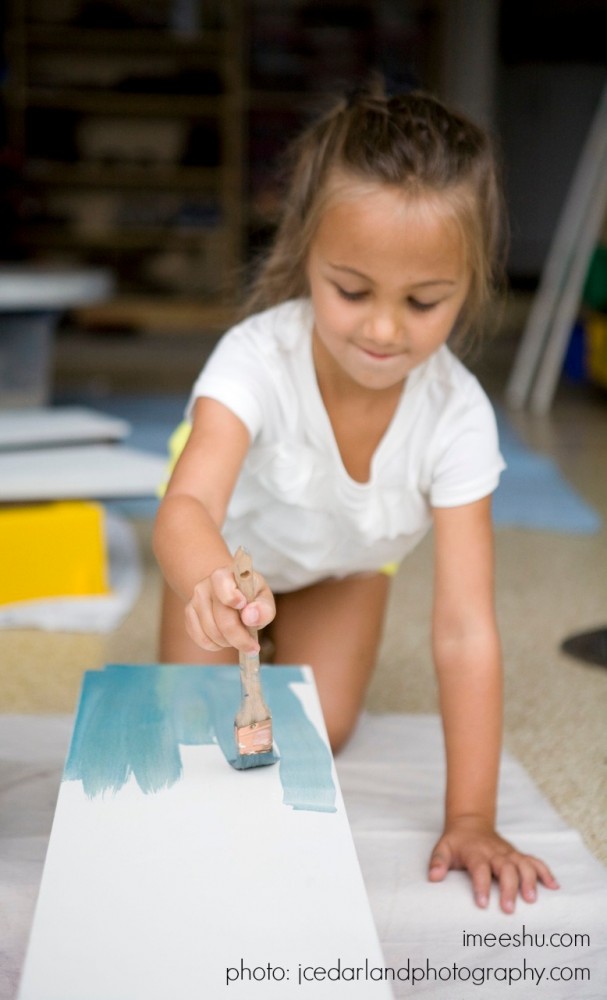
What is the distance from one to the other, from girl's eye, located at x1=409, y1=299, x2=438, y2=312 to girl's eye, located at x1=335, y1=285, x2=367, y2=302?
0.13 ft

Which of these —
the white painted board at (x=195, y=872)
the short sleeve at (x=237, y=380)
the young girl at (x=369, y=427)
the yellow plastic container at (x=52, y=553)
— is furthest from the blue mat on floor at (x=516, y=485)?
the white painted board at (x=195, y=872)

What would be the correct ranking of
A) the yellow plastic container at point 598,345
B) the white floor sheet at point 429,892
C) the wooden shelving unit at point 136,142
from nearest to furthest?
the white floor sheet at point 429,892 < the yellow plastic container at point 598,345 < the wooden shelving unit at point 136,142

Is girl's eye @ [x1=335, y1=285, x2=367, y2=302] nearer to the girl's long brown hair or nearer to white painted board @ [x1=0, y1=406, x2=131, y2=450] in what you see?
the girl's long brown hair

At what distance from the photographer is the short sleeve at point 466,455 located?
112cm

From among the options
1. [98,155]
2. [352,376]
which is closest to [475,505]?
[352,376]

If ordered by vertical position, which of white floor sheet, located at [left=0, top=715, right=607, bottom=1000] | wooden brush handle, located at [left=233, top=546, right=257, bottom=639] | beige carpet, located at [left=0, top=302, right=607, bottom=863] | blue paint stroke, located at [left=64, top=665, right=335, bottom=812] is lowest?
beige carpet, located at [left=0, top=302, right=607, bottom=863]

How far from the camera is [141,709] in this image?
90cm

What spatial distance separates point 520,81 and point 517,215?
2.82 ft

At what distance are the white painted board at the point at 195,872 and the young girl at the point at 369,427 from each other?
118 mm

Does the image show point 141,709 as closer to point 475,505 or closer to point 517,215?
point 475,505

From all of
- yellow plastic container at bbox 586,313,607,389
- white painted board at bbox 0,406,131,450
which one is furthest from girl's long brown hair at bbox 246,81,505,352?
yellow plastic container at bbox 586,313,607,389

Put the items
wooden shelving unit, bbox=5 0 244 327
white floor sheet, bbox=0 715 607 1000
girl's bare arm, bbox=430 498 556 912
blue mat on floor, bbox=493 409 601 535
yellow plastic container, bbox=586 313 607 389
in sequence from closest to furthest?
white floor sheet, bbox=0 715 607 1000, girl's bare arm, bbox=430 498 556 912, blue mat on floor, bbox=493 409 601 535, yellow plastic container, bbox=586 313 607 389, wooden shelving unit, bbox=5 0 244 327

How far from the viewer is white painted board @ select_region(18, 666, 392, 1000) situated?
59 cm

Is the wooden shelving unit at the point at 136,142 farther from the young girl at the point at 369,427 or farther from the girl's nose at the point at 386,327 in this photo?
the girl's nose at the point at 386,327
